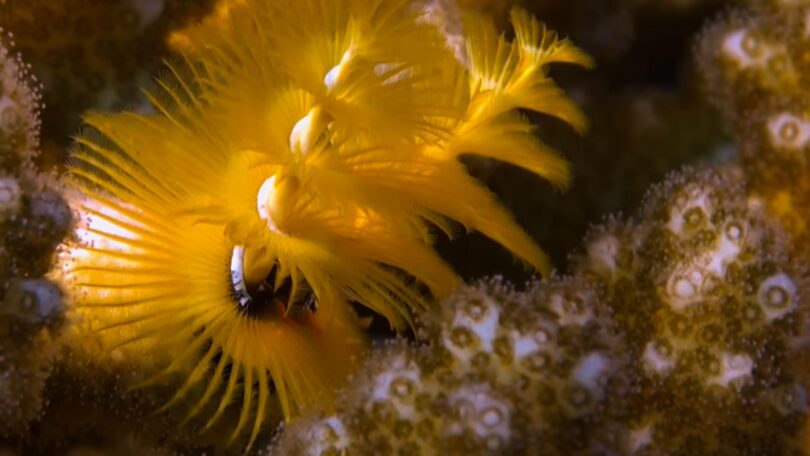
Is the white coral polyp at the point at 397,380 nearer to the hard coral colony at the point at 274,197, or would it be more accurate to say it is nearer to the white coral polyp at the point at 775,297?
the hard coral colony at the point at 274,197

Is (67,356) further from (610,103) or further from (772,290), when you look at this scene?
(610,103)

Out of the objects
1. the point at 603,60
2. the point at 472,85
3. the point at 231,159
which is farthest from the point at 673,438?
the point at 603,60

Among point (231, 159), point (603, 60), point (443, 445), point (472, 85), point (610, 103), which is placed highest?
point (603, 60)

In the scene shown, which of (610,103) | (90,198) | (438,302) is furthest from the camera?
(610,103)

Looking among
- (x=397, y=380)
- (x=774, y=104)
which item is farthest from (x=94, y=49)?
(x=774, y=104)

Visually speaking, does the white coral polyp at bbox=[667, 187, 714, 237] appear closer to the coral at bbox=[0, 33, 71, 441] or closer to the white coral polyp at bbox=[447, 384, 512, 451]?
the white coral polyp at bbox=[447, 384, 512, 451]

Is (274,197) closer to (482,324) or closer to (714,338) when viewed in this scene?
(482,324)

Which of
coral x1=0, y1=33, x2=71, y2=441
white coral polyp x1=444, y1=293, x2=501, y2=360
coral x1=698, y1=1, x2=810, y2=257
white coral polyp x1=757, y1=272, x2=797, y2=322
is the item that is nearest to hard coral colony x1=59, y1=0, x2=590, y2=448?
coral x1=0, y1=33, x2=71, y2=441
